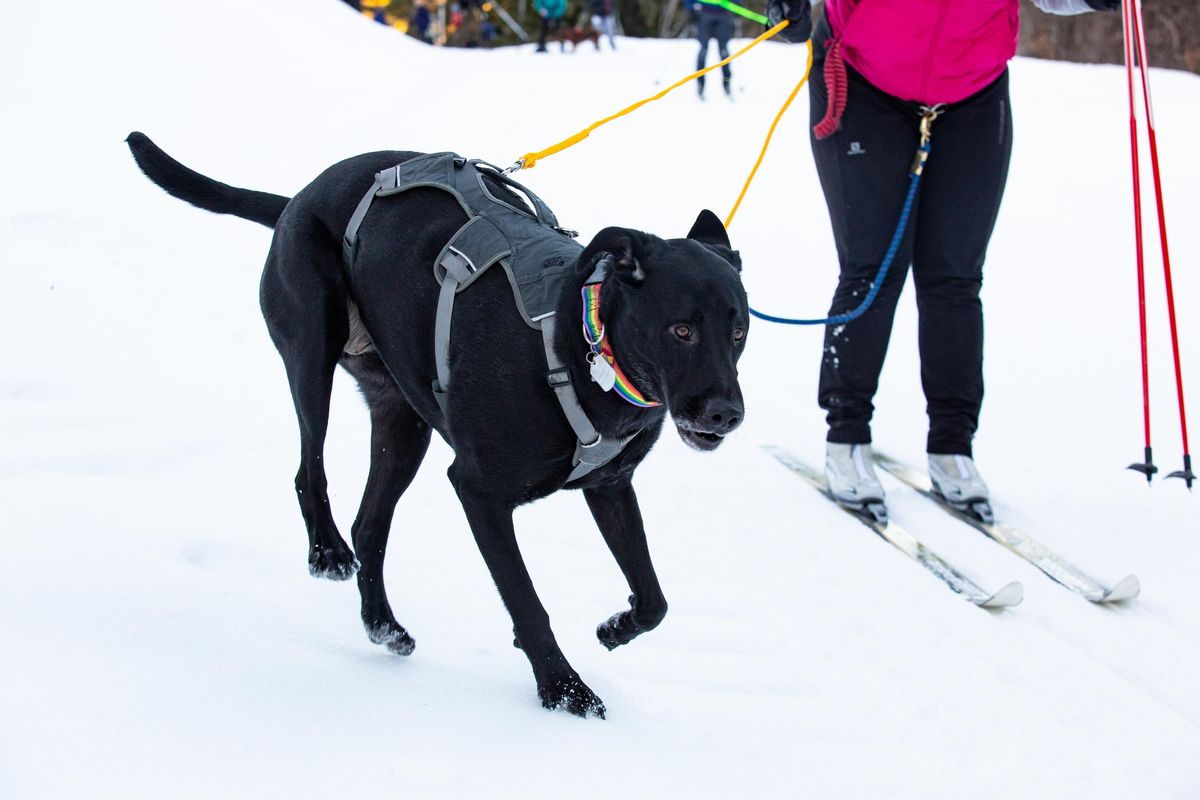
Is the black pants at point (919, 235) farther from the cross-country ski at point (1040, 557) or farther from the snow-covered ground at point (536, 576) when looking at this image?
the snow-covered ground at point (536, 576)

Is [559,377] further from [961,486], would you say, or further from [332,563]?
[961,486]

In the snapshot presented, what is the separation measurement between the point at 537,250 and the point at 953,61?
1.75m

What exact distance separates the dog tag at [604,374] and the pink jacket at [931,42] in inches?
73.7

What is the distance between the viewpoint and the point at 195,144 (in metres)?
8.07

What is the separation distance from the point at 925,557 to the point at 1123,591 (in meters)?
0.56

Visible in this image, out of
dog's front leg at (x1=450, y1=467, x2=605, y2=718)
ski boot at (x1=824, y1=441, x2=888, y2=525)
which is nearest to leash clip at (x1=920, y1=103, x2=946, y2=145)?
ski boot at (x1=824, y1=441, x2=888, y2=525)

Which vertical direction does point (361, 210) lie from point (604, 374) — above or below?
above

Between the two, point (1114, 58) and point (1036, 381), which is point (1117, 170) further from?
point (1114, 58)

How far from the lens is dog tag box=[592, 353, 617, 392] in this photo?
231cm

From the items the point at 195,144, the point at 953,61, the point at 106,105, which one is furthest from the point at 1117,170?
the point at 106,105

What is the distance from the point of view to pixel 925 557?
3.54m

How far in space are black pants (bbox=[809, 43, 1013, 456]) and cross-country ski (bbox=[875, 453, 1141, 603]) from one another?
8.1 inches

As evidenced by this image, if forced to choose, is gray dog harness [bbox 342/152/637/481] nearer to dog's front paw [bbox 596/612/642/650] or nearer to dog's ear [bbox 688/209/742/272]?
dog's ear [bbox 688/209/742/272]

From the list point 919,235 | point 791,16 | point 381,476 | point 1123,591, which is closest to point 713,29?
point 791,16
